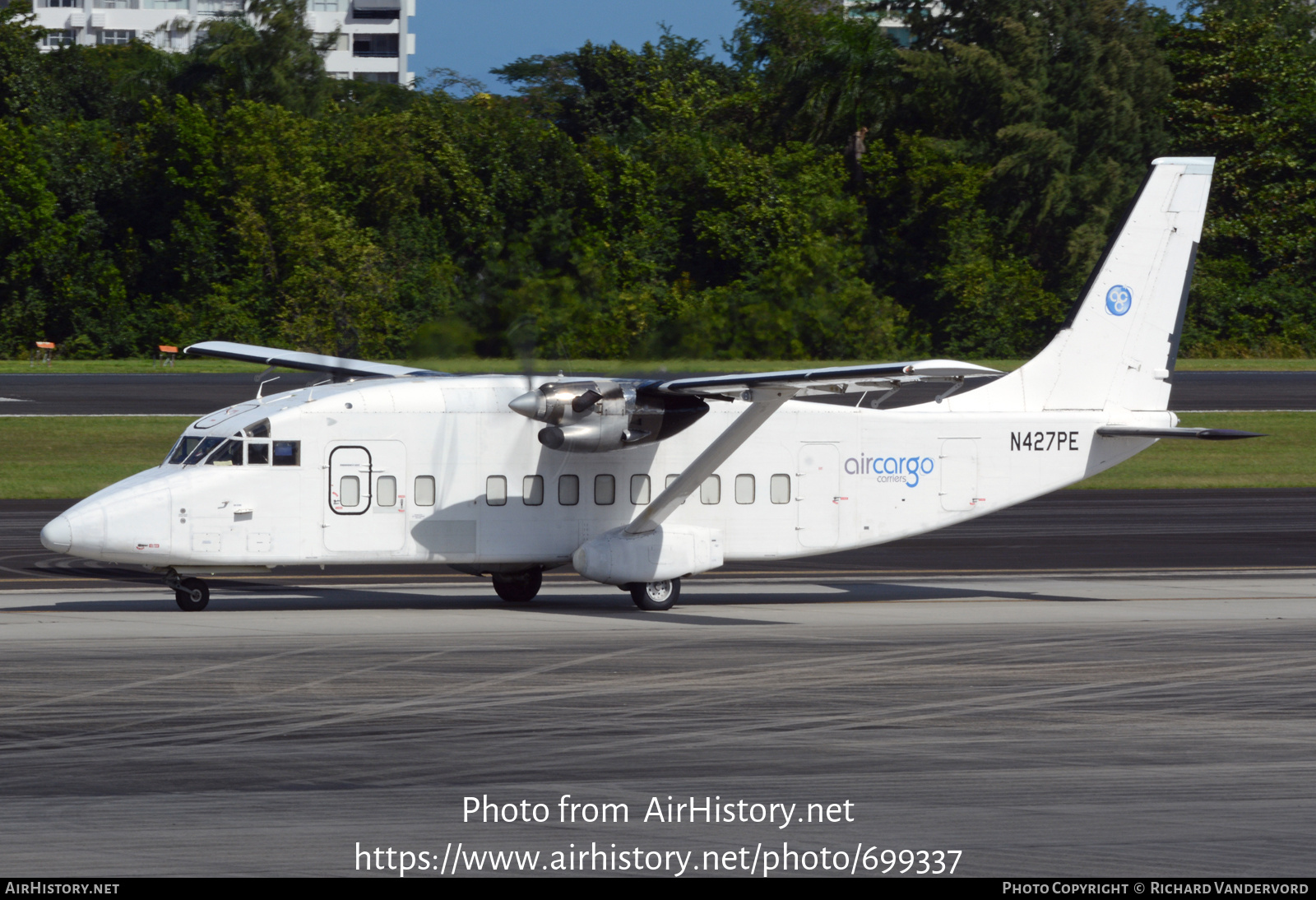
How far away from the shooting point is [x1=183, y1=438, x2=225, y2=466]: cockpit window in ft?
65.0

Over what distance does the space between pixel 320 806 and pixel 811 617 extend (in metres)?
10.7

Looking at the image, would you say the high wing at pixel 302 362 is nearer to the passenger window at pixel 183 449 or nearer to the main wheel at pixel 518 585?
A: the passenger window at pixel 183 449

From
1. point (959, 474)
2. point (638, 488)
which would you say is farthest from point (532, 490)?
point (959, 474)

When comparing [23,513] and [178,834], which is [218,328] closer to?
[23,513]

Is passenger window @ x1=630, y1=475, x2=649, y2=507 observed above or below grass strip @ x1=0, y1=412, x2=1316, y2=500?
above

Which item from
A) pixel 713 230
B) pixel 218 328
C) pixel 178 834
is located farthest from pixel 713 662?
pixel 218 328

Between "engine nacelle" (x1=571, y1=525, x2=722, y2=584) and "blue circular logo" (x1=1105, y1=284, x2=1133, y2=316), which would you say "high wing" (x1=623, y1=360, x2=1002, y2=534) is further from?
"blue circular logo" (x1=1105, y1=284, x2=1133, y2=316)

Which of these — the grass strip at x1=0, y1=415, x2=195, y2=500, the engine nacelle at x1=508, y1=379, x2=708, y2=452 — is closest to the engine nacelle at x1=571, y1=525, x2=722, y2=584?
the engine nacelle at x1=508, y1=379, x2=708, y2=452

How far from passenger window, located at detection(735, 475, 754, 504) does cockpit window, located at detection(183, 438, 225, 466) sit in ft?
23.1

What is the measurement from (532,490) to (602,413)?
5.20 ft

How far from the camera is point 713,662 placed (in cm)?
1658

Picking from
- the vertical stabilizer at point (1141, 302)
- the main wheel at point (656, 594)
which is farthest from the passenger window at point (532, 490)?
the vertical stabilizer at point (1141, 302)

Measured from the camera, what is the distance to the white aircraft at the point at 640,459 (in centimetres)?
1958

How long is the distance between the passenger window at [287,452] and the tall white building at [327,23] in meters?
143
